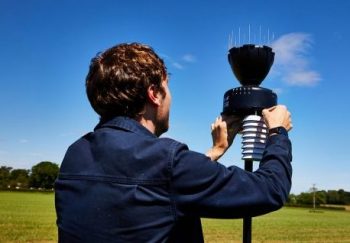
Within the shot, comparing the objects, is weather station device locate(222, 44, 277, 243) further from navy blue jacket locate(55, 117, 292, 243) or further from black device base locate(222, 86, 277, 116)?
navy blue jacket locate(55, 117, 292, 243)

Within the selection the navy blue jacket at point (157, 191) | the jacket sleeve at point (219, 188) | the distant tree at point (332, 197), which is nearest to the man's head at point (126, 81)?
the navy blue jacket at point (157, 191)

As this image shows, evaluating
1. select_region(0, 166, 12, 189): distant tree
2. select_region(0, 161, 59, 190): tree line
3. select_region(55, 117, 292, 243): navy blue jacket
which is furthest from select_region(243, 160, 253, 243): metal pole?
select_region(0, 161, 59, 190): tree line

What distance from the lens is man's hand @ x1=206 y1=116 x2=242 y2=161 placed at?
7.39 ft

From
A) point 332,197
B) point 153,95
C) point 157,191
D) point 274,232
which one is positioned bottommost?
point 274,232

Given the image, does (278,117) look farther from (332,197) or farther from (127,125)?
(332,197)

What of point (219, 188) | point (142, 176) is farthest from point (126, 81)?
point (219, 188)

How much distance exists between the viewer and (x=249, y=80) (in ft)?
7.06

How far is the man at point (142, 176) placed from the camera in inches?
61.7

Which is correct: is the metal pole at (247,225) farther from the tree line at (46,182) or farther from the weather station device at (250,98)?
the tree line at (46,182)

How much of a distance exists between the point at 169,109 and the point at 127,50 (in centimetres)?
27

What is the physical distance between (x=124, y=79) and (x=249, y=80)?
26.2 inches

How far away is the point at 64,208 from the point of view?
175 centimetres

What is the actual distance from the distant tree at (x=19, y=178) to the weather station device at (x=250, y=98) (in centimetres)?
13353

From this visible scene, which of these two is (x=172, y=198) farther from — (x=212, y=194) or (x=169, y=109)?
(x=169, y=109)
